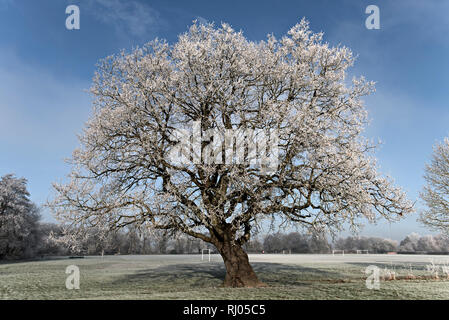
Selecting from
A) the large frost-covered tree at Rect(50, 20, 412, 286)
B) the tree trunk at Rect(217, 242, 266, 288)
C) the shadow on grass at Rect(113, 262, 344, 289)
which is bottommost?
the shadow on grass at Rect(113, 262, 344, 289)

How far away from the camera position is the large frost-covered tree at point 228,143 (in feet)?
47.5

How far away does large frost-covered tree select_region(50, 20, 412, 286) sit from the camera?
14477 millimetres

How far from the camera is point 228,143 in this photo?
14695 millimetres

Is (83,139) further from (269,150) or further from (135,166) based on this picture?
(269,150)

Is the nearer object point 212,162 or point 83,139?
point 212,162

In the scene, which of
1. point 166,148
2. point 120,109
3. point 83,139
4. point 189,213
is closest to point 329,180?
point 189,213

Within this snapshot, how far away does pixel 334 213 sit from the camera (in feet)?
48.6

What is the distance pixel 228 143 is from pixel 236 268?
6705 millimetres

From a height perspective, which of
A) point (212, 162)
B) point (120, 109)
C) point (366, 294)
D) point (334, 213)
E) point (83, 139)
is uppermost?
point (120, 109)

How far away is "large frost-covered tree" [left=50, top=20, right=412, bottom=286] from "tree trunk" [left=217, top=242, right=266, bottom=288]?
6cm

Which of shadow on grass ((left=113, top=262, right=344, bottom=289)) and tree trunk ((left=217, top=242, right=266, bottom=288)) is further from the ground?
tree trunk ((left=217, top=242, right=266, bottom=288))
